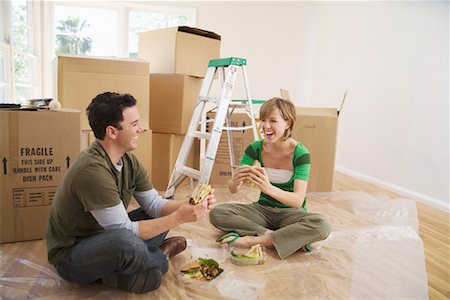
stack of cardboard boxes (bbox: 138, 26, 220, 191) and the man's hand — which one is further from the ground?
stack of cardboard boxes (bbox: 138, 26, 220, 191)

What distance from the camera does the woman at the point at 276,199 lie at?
5.62ft

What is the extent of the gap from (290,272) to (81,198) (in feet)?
2.86

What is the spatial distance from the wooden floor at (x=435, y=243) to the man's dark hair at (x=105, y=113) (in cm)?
136

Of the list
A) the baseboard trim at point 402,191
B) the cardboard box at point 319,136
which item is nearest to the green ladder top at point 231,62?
the cardboard box at point 319,136

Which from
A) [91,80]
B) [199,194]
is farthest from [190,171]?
[199,194]

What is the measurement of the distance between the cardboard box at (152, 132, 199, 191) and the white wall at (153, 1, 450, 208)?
1.87 meters

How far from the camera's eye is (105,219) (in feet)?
4.08

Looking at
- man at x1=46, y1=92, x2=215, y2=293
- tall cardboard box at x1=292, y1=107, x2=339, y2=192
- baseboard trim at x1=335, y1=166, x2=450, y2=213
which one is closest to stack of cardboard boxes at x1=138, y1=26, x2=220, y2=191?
tall cardboard box at x1=292, y1=107, x2=339, y2=192

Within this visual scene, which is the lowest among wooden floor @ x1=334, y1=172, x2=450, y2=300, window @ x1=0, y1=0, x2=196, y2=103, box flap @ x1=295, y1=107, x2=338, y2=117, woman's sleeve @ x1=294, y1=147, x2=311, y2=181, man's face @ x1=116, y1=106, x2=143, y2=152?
wooden floor @ x1=334, y1=172, x2=450, y2=300

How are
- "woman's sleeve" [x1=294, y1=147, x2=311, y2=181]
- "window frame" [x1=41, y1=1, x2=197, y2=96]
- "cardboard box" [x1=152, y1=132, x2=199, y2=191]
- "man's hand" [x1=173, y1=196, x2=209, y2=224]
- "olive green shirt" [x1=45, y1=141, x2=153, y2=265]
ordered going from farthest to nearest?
"window frame" [x1=41, y1=1, x2=197, y2=96] → "cardboard box" [x1=152, y1=132, x2=199, y2=191] → "woman's sleeve" [x1=294, y1=147, x2=311, y2=181] → "man's hand" [x1=173, y1=196, x2=209, y2=224] → "olive green shirt" [x1=45, y1=141, x2=153, y2=265]

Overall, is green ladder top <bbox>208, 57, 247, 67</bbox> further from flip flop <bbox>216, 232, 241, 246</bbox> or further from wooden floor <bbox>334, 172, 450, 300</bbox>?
wooden floor <bbox>334, 172, 450, 300</bbox>

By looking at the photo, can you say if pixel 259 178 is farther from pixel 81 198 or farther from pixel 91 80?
pixel 91 80

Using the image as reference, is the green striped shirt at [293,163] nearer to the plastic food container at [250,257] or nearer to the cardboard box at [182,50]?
the plastic food container at [250,257]

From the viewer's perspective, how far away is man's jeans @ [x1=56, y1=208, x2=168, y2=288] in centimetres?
124
